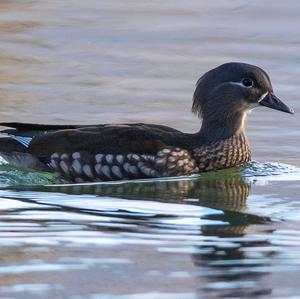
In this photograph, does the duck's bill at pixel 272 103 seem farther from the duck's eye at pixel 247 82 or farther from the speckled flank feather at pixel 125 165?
the speckled flank feather at pixel 125 165

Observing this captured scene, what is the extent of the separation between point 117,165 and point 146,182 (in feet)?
0.87

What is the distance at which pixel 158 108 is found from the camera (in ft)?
44.8

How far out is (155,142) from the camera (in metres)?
11.5

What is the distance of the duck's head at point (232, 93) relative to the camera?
11992mm

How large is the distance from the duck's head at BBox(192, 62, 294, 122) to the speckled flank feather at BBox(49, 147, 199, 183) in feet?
2.31

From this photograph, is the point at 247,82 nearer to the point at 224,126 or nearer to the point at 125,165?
the point at 224,126

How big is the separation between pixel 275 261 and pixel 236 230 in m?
0.89

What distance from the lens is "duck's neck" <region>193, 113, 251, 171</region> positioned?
11.8 m

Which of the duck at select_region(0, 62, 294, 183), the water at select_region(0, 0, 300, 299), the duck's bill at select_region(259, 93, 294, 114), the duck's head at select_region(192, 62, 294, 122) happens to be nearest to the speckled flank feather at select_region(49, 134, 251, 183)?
the duck at select_region(0, 62, 294, 183)

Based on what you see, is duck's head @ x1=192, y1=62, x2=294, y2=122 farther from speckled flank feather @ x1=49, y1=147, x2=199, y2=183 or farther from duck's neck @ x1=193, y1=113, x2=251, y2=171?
speckled flank feather @ x1=49, y1=147, x2=199, y2=183

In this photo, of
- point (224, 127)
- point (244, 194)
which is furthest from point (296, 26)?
point (244, 194)

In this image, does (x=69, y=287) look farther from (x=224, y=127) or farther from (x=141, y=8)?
(x=141, y=8)

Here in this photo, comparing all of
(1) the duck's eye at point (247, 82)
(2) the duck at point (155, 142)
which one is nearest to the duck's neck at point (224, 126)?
(2) the duck at point (155, 142)

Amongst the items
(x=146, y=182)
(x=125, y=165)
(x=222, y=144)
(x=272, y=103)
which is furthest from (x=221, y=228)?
(x=272, y=103)
